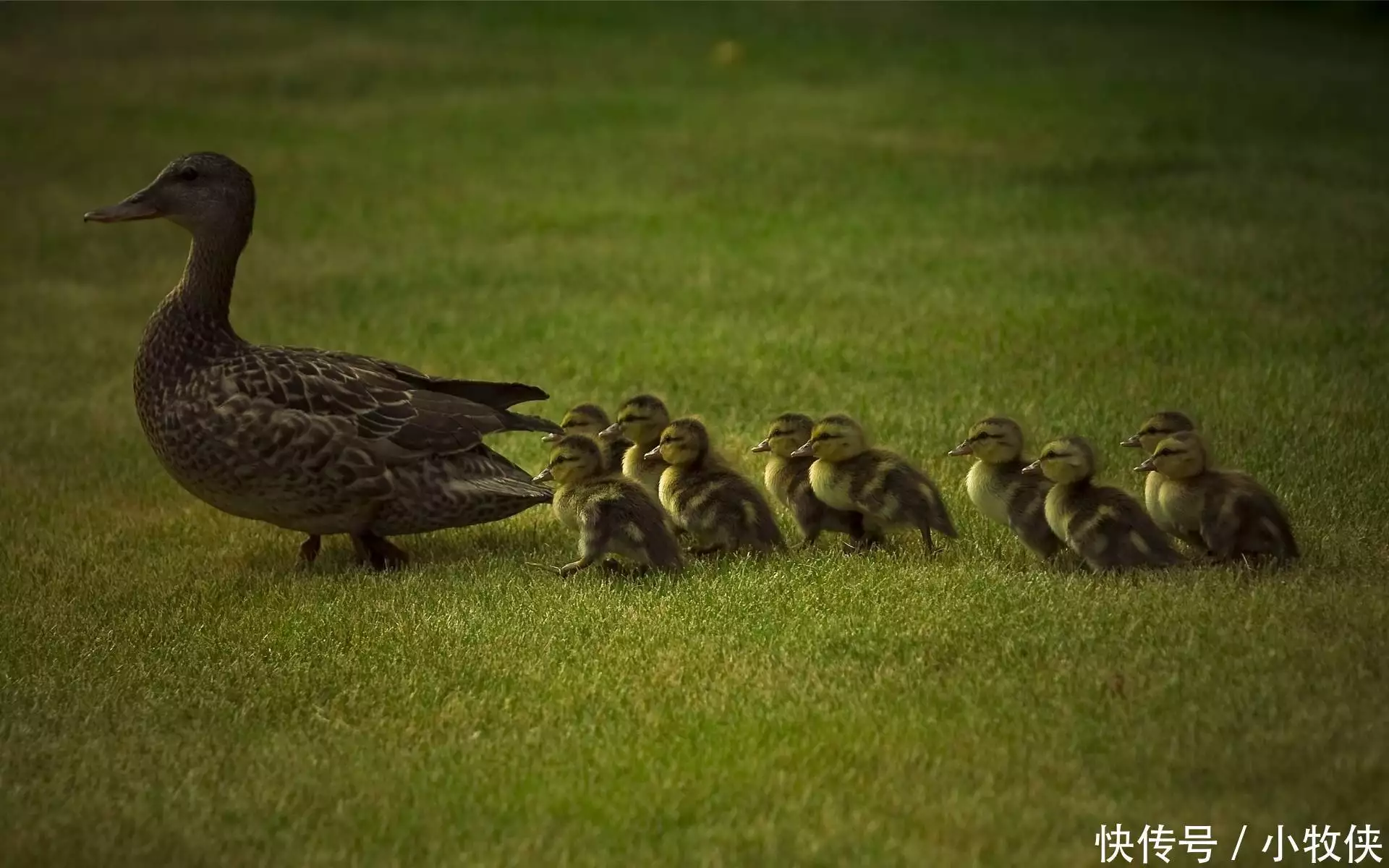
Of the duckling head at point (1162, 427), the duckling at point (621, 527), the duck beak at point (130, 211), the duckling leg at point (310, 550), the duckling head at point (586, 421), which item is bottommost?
the duckling leg at point (310, 550)

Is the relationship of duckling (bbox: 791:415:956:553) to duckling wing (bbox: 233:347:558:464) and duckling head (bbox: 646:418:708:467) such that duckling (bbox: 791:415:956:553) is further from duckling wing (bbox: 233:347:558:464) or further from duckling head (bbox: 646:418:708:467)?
duckling wing (bbox: 233:347:558:464)

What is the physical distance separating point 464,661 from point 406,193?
10.8 metres

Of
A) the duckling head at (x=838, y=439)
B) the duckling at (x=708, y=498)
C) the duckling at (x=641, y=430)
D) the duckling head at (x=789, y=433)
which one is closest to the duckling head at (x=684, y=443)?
the duckling at (x=708, y=498)

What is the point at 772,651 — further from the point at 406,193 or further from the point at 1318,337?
the point at 406,193

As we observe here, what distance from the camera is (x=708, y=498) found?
6.98 m

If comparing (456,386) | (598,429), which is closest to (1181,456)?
(598,429)

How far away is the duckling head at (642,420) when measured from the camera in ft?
25.3

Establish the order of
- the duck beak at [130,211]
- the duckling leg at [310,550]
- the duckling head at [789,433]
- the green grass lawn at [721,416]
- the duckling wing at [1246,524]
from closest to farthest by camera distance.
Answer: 1. the green grass lawn at [721,416]
2. the duckling wing at [1246,524]
3. the duckling head at [789,433]
4. the duckling leg at [310,550]
5. the duck beak at [130,211]

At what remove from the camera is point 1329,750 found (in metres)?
4.95

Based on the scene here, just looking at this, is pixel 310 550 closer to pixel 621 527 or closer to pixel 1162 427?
pixel 621 527

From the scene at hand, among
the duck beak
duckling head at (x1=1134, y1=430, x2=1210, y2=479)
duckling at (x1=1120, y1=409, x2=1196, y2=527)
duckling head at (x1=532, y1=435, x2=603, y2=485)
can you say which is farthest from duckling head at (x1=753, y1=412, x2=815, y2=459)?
the duck beak

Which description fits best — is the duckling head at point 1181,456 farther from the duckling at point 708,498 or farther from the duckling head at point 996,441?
the duckling at point 708,498

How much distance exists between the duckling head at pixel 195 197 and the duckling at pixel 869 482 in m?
2.68

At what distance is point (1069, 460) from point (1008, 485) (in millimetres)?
346
